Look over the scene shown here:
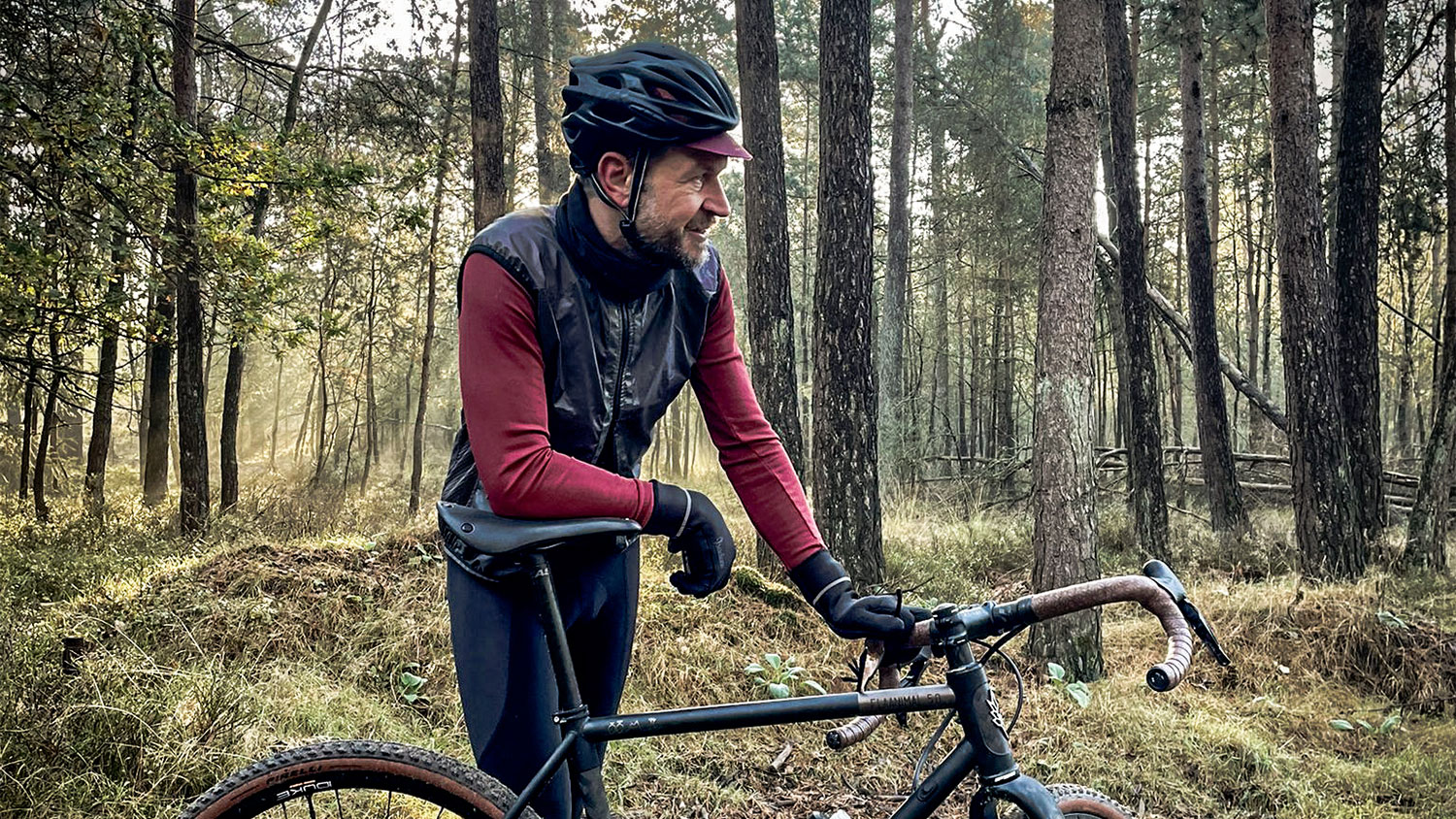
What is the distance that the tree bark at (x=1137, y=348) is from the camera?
1061 cm

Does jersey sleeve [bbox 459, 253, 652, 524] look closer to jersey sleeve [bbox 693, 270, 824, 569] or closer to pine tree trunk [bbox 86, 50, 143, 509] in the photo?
jersey sleeve [bbox 693, 270, 824, 569]

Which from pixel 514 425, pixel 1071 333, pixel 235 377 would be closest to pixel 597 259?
pixel 514 425

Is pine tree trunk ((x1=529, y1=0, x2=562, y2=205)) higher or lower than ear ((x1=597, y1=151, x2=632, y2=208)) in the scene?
higher

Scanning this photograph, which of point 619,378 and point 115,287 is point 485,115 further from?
point 619,378

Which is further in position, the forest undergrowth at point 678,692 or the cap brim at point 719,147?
the forest undergrowth at point 678,692

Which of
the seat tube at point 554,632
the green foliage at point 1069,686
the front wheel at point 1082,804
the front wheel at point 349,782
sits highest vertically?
the seat tube at point 554,632

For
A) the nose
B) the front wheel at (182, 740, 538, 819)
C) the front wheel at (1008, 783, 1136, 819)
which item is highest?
the nose

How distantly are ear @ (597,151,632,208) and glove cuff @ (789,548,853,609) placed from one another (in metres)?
0.85

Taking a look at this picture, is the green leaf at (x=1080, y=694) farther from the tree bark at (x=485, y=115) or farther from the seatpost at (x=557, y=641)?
the tree bark at (x=485, y=115)

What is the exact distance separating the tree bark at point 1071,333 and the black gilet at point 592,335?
483 cm

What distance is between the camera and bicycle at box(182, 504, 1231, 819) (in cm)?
165

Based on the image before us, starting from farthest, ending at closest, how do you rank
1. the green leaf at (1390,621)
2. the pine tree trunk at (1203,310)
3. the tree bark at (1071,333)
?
the pine tree trunk at (1203,310), the green leaf at (1390,621), the tree bark at (1071,333)

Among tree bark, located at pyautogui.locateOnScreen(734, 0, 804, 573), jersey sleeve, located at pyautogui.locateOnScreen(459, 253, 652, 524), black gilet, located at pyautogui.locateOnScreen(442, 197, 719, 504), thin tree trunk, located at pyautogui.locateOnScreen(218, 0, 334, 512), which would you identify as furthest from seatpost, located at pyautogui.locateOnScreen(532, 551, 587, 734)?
thin tree trunk, located at pyautogui.locateOnScreen(218, 0, 334, 512)

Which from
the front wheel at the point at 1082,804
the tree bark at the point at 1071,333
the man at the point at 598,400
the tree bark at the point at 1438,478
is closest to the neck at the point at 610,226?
the man at the point at 598,400
